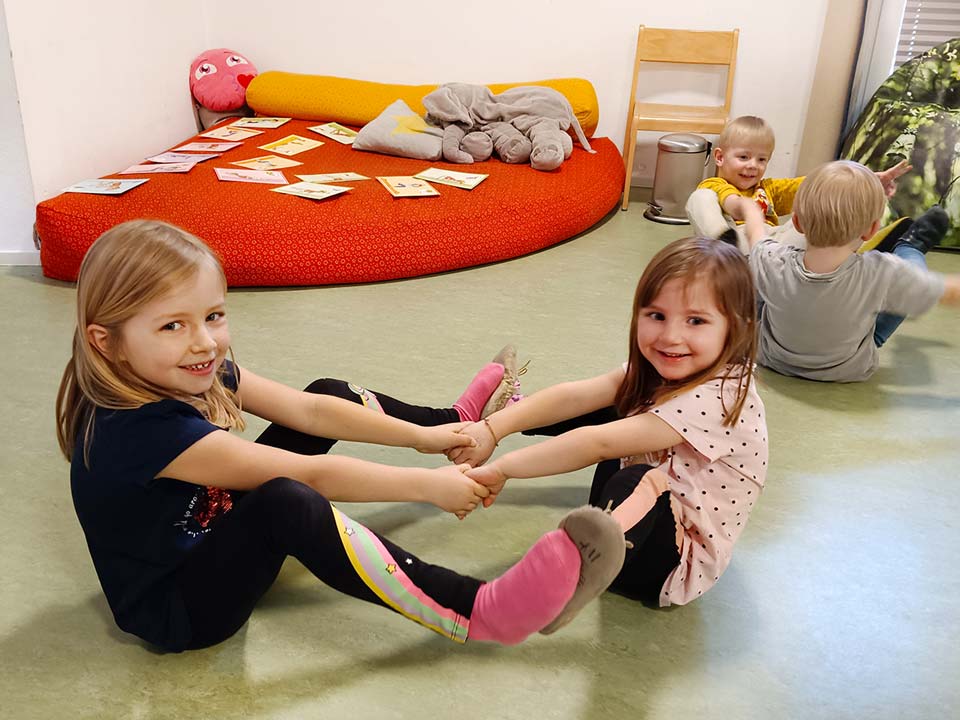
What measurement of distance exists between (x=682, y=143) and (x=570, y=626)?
2909 mm

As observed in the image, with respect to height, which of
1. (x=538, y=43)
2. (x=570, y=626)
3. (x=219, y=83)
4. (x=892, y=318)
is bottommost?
(x=570, y=626)

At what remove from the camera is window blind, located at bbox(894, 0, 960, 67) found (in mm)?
4336

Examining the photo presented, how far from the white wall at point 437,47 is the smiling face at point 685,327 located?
113 inches

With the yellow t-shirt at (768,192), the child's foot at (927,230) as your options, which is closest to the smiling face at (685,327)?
the child's foot at (927,230)

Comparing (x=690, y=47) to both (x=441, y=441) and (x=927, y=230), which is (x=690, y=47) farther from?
(x=441, y=441)

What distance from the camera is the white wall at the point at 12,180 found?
308 centimetres

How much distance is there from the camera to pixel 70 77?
11.1 feet

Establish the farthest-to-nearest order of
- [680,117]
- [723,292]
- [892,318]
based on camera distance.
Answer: [680,117], [892,318], [723,292]

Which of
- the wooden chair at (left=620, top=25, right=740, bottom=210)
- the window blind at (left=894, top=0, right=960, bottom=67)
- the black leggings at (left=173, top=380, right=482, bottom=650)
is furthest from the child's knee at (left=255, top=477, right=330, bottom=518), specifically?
the window blind at (left=894, top=0, right=960, bottom=67)

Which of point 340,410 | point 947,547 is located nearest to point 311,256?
point 340,410

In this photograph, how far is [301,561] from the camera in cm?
141

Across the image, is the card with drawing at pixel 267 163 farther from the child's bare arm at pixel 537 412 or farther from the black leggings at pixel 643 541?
the black leggings at pixel 643 541

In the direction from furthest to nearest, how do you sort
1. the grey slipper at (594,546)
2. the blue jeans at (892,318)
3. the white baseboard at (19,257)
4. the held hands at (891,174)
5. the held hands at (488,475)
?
the white baseboard at (19,257), the held hands at (891,174), the blue jeans at (892,318), the held hands at (488,475), the grey slipper at (594,546)

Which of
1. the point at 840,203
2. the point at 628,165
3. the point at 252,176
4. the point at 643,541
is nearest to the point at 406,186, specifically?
the point at 252,176
